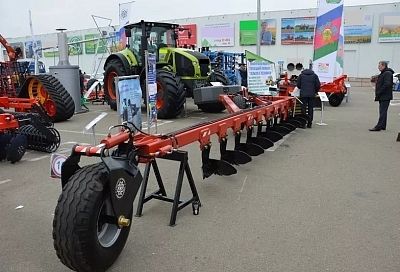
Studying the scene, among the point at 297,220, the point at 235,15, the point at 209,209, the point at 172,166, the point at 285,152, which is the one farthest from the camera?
the point at 235,15

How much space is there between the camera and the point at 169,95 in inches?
384

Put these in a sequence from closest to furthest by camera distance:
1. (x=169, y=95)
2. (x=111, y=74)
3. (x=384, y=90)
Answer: (x=384, y=90) → (x=169, y=95) → (x=111, y=74)

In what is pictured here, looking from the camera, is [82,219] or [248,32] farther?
[248,32]

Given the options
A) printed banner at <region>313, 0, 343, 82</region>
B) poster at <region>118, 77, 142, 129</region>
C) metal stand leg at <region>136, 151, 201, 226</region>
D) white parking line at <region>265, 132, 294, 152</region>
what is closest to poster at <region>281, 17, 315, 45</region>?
printed banner at <region>313, 0, 343, 82</region>

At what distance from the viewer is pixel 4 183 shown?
512 centimetres

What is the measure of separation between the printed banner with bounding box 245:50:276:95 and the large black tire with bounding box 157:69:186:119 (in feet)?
6.21

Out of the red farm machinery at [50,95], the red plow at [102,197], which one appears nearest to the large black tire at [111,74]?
the red farm machinery at [50,95]

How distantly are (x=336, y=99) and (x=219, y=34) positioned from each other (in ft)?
70.5

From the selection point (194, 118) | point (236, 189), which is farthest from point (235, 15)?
point (236, 189)

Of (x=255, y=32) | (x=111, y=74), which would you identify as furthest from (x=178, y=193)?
(x=255, y=32)

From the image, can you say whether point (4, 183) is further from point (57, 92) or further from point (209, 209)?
point (57, 92)

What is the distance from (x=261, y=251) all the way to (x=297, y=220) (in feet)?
2.57

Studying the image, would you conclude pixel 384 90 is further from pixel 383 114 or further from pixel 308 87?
pixel 308 87

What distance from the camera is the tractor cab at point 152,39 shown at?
10914mm
